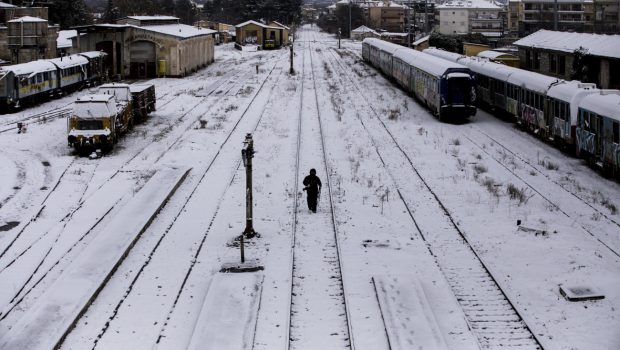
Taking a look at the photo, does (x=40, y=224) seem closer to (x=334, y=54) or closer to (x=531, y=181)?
(x=531, y=181)

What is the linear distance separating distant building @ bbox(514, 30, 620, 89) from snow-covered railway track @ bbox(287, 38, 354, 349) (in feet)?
75.0

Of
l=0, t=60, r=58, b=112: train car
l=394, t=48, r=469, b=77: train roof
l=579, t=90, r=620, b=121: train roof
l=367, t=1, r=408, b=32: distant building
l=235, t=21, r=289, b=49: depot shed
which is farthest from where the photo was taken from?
l=367, t=1, r=408, b=32: distant building

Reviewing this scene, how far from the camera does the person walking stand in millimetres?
20062

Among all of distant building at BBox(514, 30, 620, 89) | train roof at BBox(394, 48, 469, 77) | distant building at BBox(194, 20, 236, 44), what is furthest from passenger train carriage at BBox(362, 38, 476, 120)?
distant building at BBox(194, 20, 236, 44)

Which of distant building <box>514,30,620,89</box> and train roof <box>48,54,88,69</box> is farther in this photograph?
train roof <box>48,54,88,69</box>

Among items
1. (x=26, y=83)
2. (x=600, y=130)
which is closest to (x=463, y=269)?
(x=600, y=130)

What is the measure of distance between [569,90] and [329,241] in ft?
47.3

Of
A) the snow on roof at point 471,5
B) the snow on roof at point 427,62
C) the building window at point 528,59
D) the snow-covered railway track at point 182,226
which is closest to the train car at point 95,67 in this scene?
the snow on roof at point 427,62

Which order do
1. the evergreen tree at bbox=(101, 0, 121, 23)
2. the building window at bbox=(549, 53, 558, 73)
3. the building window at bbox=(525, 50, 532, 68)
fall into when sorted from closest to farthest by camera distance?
the building window at bbox=(549, 53, 558, 73)
the building window at bbox=(525, 50, 532, 68)
the evergreen tree at bbox=(101, 0, 121, 23)

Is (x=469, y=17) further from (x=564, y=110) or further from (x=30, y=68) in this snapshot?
(x=564, y=110)

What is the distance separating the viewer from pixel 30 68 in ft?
140

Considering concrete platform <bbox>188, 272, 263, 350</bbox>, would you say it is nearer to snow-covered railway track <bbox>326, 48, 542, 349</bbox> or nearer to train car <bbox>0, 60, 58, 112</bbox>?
snow-covered railway track <bbox>326, 48, 542, 349</bbox>

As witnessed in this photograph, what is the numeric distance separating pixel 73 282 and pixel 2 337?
2633 mm

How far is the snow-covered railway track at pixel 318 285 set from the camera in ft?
40.7
